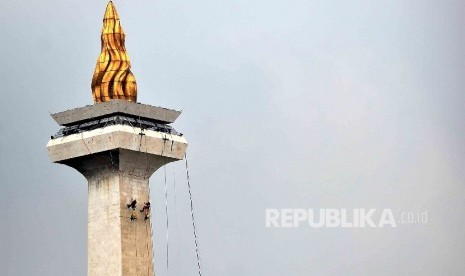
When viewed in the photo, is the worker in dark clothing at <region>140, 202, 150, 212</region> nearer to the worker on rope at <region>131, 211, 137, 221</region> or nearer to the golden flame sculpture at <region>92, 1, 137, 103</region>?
the worker on rope at <region>131, 211, 137, 221</region>

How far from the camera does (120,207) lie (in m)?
148

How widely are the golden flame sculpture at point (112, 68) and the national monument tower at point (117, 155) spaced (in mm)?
80

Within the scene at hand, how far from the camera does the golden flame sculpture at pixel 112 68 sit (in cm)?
15012

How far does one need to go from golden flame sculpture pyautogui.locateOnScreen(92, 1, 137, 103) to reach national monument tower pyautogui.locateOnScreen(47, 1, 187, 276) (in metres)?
0.08

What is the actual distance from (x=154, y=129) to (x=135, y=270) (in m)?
11.4

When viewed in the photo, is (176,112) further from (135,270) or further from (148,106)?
(135,270)

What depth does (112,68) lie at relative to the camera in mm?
151000

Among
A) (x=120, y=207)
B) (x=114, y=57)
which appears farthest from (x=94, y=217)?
(x=114, y=57)

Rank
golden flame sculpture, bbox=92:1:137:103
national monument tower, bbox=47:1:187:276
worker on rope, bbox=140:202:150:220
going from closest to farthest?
national monument tower, bbox=47:1:187:276 < worker on rope, bbox=140:202:150:220 < golden flame sculpture, bbox=92:1:137:103

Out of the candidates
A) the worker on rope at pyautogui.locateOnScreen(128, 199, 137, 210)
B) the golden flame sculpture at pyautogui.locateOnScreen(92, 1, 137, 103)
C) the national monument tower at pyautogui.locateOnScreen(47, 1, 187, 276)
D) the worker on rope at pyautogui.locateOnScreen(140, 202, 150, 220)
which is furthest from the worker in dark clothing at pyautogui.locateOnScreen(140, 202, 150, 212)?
the golden flame sculpture at pyautogui.locateOnScreen(92, 1, 137, 103)

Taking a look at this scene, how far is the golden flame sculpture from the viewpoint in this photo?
493ft

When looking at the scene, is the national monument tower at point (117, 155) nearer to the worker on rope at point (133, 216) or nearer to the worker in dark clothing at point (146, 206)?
the worker on rope at point (133, 216)

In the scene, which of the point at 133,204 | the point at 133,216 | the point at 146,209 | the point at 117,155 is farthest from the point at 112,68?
the point at 133,216

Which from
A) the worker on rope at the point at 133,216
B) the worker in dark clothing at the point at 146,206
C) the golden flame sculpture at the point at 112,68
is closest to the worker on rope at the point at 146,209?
the worker in dark clothing at the point at 146,206
